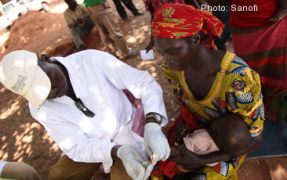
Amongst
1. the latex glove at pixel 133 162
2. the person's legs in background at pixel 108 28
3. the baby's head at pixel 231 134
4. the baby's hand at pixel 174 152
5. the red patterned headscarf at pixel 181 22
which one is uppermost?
the red patterned headscarf at pixel 181 22

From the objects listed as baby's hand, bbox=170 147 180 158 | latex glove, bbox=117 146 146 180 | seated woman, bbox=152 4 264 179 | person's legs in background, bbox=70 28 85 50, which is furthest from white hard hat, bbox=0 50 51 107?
person's legs in background, bbox=70 28 85 50

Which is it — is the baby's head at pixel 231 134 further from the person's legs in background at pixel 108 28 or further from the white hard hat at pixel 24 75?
the person's legs in background at pixel 108 28

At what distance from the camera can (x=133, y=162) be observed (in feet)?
5.90

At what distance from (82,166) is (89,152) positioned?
0.36m

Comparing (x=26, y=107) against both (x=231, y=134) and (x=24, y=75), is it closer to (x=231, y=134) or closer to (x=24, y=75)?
(x=24, y=75)

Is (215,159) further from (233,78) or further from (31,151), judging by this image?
(31,151)

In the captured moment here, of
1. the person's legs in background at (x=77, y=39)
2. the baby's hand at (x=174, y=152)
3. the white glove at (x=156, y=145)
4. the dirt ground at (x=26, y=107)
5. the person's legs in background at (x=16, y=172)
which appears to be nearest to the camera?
the white glove at (x=156, y=145)

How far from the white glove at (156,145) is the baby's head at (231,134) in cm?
29

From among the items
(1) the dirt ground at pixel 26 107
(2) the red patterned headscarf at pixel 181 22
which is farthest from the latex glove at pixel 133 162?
(1) the dirt ground at pixel 26 107

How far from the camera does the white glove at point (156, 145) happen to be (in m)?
1.74

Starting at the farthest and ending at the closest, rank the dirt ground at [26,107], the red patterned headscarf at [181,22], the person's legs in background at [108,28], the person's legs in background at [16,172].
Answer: the person's legs in background at [108,28], the dirt ground at [26,107], the person's legs in background at [16,172], the red patterned headscarf at [181,22]

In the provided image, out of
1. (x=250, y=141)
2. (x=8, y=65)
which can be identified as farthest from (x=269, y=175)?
(x=8, y=65)

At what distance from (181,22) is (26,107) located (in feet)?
12.7

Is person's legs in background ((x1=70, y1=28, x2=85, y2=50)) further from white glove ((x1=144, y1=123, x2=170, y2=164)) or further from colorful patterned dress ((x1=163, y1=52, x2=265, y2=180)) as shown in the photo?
white glove ((x1=144, y1=123, x2=170, y2=164))
